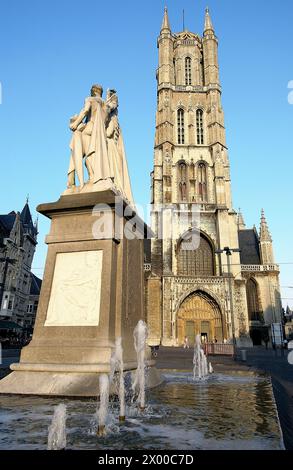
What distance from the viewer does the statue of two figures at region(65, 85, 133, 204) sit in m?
5.43

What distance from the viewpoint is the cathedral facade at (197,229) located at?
99.1ft

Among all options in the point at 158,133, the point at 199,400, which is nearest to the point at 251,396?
the point at 199,400

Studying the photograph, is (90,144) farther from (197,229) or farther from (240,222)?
(240,222)

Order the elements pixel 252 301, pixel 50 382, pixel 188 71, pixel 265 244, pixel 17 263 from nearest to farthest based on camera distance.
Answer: pixel 50 382
pixel 252 301
pixel 265 244
pixel 17 263
pixel 188 71

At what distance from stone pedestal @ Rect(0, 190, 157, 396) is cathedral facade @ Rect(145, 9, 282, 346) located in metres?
23.5

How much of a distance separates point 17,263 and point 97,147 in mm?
38286

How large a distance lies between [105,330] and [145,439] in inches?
84.4

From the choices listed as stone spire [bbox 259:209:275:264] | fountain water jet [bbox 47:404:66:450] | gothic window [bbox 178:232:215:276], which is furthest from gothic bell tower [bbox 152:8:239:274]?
fountain water jet [bbox 47:404:66:450]

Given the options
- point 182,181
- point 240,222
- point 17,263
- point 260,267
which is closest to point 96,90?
point 182,181

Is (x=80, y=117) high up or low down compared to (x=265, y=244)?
down

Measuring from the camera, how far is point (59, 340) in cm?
440

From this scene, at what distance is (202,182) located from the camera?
35.6m

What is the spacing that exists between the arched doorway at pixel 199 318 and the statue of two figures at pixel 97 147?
85.0 ft
